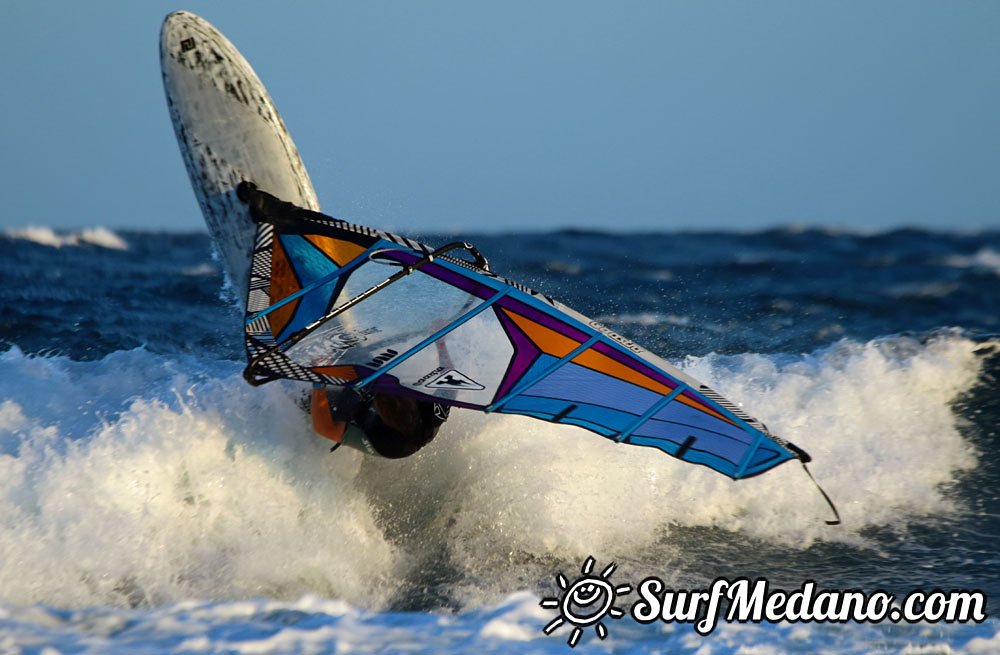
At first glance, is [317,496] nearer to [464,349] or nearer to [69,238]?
[464,349]

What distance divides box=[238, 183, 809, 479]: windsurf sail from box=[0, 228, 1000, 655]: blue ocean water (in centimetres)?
87

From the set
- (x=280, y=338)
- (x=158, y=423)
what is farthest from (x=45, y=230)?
(x=280, y=338)

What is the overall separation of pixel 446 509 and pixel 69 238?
12.4 m

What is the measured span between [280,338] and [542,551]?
1815mm

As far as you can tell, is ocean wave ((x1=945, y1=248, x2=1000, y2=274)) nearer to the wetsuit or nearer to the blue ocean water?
the blue ocean water

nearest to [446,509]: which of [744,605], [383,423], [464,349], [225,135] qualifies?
[383,423]

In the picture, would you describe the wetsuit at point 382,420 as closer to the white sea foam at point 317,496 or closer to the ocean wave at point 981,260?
the white sea foam at point 317,496

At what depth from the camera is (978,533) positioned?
4719 millimetres

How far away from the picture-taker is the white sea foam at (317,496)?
3.88 metres

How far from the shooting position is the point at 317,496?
14.4 ft

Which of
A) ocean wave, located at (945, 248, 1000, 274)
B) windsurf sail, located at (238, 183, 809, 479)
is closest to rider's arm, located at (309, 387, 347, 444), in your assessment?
windsurf sail, located at (238, 183, 809, 479)

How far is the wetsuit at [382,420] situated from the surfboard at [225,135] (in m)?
1.45

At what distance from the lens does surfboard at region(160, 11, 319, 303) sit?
5.15m

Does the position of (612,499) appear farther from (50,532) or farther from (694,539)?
(50,532)
